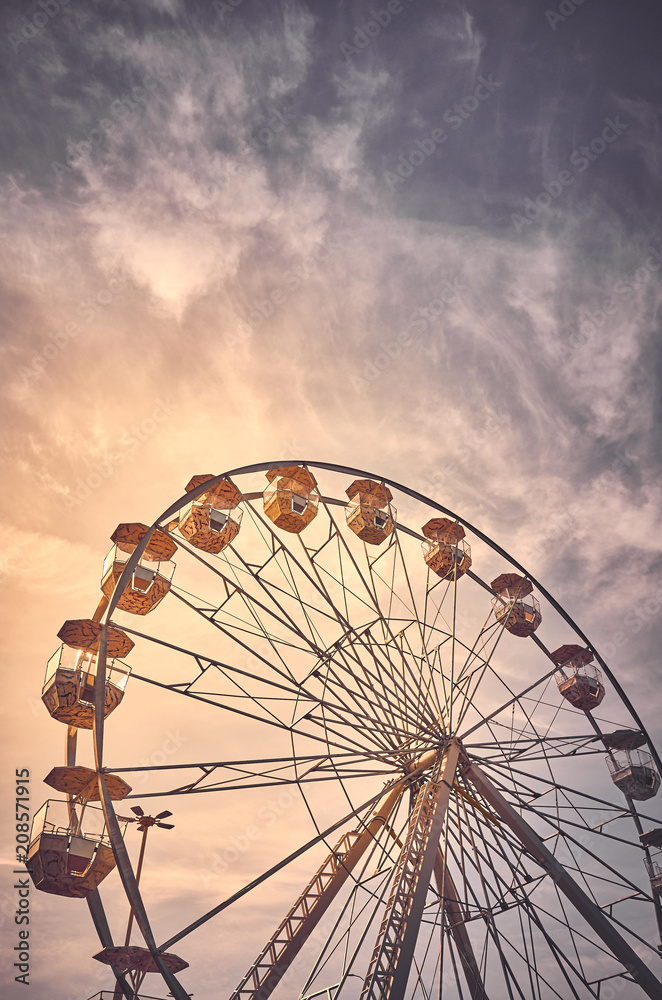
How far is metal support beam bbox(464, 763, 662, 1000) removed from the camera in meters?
12.9

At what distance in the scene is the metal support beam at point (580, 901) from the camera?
12906 millimetres

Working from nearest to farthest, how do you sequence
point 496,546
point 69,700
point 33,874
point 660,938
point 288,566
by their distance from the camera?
1. point 33,874
2. point 69,700
3. point 288,566
4. point 660,938
5. point 496,546

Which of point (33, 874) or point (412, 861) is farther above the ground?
point (33, 874)

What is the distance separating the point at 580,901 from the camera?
1327cm

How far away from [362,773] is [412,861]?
2.13 meters

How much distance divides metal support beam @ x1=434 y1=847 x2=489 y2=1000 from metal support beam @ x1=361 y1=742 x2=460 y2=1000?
4.55 feet

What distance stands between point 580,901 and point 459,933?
3.59 meters

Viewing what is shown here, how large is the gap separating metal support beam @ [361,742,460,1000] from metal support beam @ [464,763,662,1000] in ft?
3.85

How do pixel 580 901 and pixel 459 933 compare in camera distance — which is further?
pixel 459 933

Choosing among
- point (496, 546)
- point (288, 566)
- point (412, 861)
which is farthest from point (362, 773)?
point (496, 546)

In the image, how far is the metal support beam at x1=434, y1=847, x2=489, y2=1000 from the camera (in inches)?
587

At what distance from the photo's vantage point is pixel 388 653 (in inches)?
640

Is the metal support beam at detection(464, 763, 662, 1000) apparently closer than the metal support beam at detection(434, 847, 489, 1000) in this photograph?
Yes

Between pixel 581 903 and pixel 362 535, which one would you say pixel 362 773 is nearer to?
pixel 581 903
